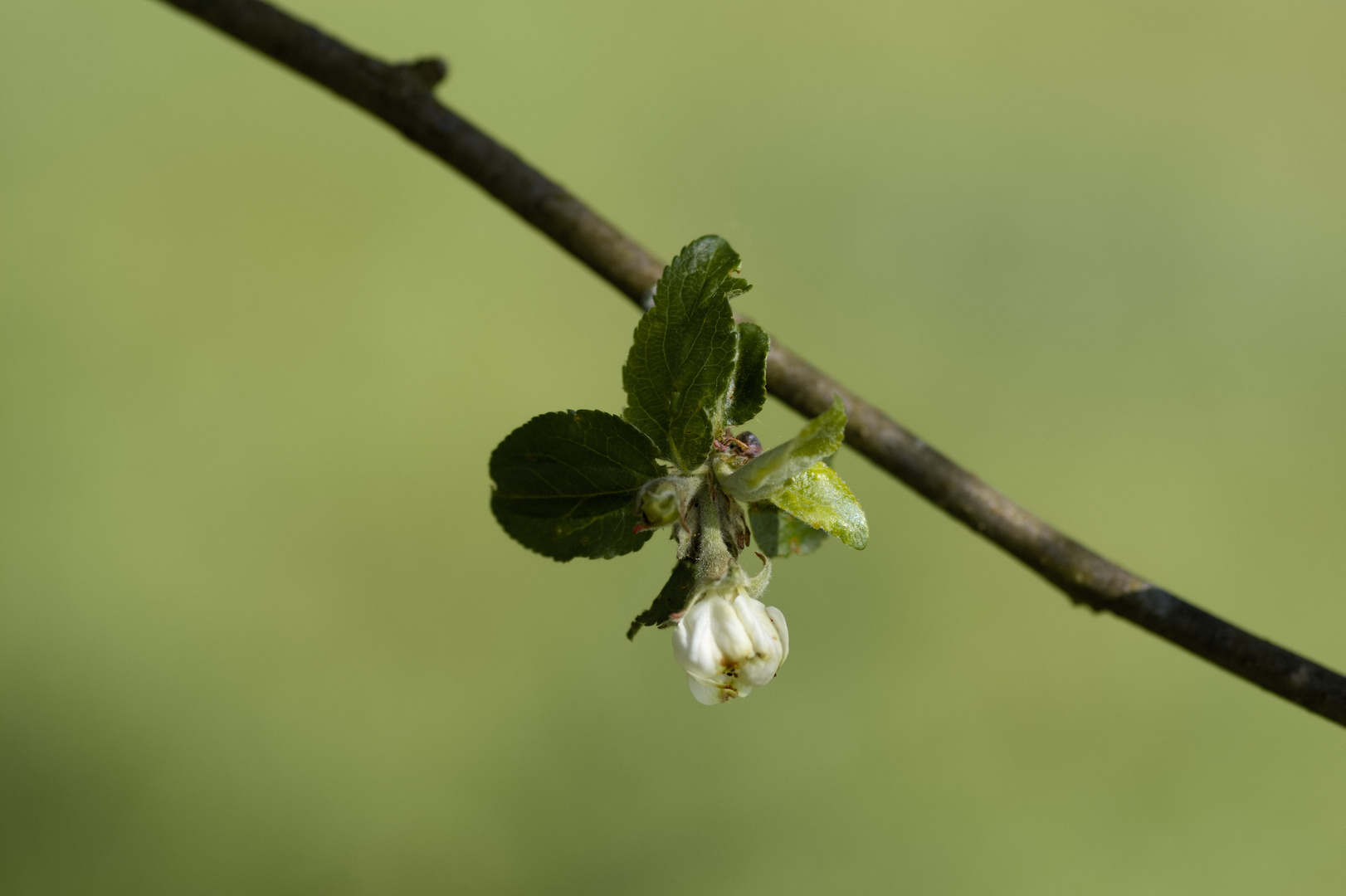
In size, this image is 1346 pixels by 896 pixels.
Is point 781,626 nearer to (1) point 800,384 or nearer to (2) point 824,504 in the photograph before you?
Result: (2) point 824,504

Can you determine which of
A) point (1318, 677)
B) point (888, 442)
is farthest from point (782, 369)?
point (1318, 677)

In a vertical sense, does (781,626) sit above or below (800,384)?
below

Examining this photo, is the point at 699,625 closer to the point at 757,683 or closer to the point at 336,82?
the point at 757,683

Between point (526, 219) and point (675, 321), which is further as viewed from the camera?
point (526, 219)

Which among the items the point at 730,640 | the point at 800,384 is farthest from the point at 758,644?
the point at 800,384

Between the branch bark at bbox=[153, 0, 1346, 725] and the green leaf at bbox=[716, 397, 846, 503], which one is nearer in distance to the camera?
the green leaf at bbox=[716, 397, 846, 503]

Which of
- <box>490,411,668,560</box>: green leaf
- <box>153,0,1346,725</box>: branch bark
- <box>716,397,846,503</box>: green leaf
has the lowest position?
<box>490,411,668,560</box>: green leaf
